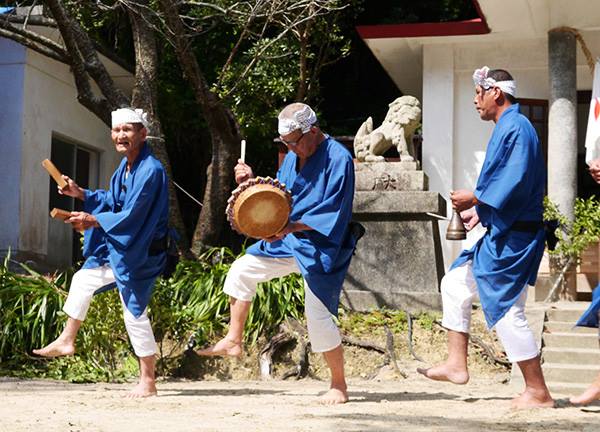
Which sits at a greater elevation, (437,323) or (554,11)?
(554,11)

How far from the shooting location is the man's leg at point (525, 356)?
5.32m

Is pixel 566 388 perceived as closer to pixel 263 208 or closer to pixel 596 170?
pixel 596 170

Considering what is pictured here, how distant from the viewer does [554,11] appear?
1023cm

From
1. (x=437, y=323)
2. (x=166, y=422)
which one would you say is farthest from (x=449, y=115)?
(x=166, y=422)

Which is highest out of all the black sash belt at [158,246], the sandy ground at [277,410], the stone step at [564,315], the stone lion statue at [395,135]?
the stone lion statue at [395,135]

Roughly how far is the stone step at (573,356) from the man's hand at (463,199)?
2179 mm

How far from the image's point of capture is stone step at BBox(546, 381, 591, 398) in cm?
654

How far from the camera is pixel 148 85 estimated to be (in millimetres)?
10141

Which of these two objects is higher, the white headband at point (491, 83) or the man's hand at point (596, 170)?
the white headband at point (491, 83)

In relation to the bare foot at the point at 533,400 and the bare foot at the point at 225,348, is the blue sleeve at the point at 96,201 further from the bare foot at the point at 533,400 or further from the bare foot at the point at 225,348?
the bare foot at the point at 533,400

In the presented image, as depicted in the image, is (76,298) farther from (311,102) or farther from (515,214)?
(311,102)

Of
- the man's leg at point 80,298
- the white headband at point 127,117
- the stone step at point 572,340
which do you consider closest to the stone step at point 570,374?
the stone step at point 572,340

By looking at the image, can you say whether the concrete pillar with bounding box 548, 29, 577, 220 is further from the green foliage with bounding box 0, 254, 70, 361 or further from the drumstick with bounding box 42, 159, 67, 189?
the drumstick with bounding box 42, 159, 67, 189

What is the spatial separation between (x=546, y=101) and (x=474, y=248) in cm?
642
